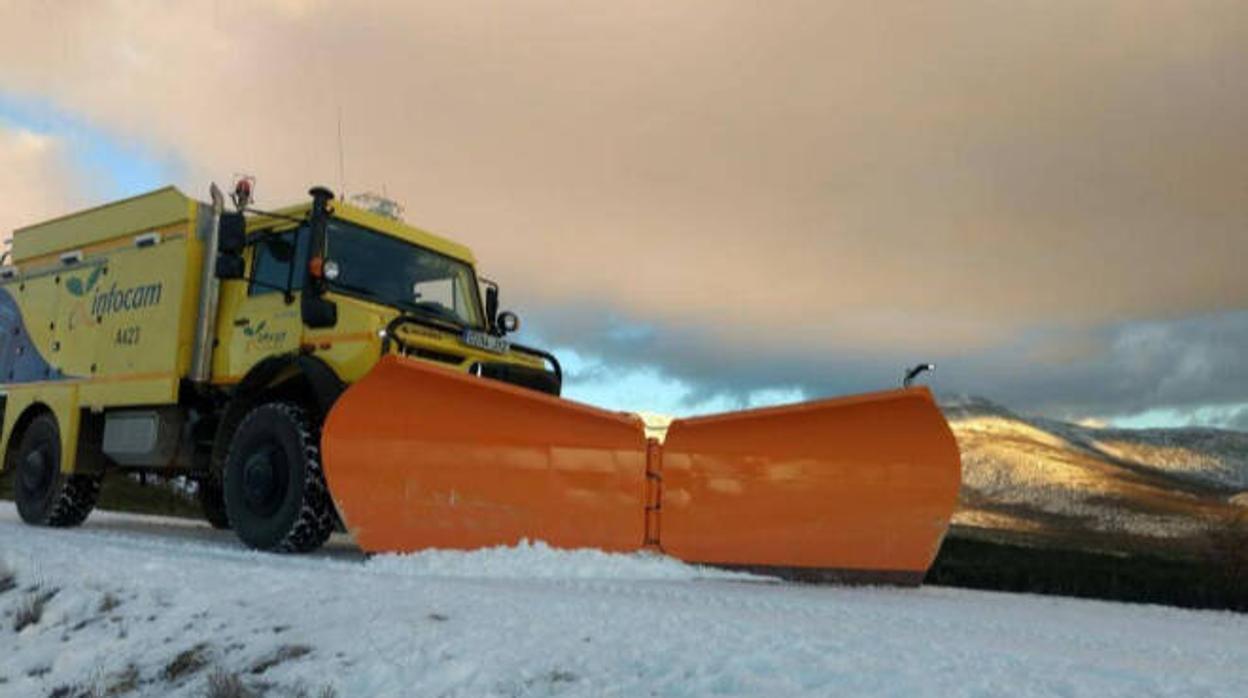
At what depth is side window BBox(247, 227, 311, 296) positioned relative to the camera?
345 inches

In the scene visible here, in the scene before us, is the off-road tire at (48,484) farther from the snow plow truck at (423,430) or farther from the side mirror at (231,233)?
the side mirror at (231,233)

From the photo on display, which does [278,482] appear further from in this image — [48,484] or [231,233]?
[48,484]

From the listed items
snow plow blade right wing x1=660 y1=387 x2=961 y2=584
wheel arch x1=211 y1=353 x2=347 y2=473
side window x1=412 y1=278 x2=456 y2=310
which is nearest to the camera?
snow plow blade right wing x1=660 y1=387 x2=961 y2=584

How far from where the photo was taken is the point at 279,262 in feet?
29.5

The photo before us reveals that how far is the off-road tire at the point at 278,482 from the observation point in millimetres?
7902

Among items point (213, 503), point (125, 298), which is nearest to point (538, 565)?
point (125, 298)

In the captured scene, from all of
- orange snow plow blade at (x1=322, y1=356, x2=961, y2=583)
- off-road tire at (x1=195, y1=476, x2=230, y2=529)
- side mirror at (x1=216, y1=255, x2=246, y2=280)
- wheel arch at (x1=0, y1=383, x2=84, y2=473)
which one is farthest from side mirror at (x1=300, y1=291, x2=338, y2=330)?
off-road tire at (x1=195, y1=476, x2=230, y2=529)

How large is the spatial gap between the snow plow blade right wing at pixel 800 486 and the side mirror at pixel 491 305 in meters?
3.21

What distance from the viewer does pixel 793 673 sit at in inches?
154

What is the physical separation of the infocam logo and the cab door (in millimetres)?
994

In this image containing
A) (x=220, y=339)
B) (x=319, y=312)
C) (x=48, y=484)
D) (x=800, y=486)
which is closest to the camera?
(x=800, y=486)

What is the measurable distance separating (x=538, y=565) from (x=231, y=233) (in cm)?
406

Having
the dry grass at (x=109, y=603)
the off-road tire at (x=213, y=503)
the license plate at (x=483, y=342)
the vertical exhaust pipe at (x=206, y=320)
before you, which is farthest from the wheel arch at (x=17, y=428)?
the dry grass at (x=109, y=603)

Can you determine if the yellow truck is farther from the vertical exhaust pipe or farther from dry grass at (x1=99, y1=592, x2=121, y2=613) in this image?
dry grass at (x1=99, y1=592, x2=121, y2=613)
